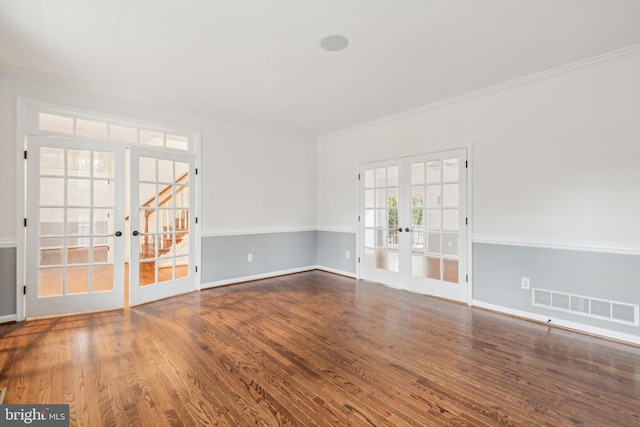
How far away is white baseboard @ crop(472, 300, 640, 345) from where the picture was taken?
2.87 metres

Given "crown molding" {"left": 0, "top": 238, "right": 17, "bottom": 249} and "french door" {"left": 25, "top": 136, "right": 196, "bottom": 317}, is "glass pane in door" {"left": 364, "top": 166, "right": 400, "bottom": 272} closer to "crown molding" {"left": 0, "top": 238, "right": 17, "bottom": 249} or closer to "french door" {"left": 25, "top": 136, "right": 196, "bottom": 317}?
"french door" {"left": 25, "top": 136, "right": 196, "bottom": 317}

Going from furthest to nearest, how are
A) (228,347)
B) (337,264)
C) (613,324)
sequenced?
(337,264) → (613,324) → (228,347)

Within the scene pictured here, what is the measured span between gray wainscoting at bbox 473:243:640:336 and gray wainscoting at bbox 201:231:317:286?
301 cm

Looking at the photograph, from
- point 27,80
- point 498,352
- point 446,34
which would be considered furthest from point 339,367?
point 27,80

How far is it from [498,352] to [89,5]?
13.6 feet

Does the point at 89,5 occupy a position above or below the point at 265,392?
A: above

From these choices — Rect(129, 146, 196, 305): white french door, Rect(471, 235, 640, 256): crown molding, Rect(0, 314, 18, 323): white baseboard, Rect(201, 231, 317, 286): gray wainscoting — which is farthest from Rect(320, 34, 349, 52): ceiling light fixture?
Rect(0, 314, 18, 323): white baseboard

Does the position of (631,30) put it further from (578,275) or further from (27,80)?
(27,80)

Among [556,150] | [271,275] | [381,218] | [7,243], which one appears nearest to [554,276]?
[556,150]

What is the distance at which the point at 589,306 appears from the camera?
307 cm

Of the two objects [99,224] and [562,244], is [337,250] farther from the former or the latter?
[99,224]

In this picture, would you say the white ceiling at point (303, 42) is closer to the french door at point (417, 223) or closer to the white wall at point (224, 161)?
the white wall at point (224, 161)

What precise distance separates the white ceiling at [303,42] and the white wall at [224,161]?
0.23 meters

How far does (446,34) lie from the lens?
2592 millimetres
